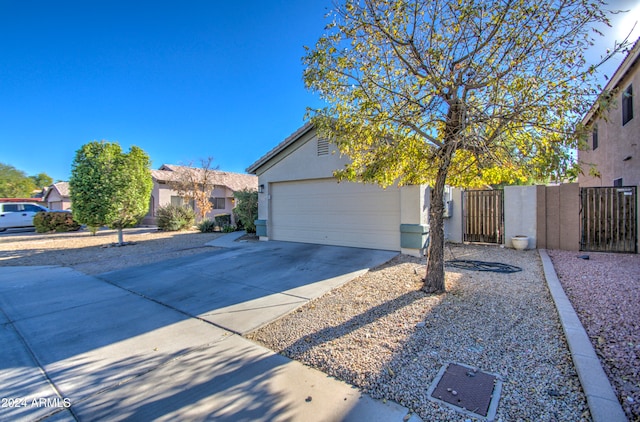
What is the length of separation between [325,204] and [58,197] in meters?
34.1

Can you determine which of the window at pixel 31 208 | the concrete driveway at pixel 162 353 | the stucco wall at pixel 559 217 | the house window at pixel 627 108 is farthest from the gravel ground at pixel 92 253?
the house window at pixel 627 108

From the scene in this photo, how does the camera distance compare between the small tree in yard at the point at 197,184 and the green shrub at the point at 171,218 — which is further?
the small tree in yard at the point at 197,184

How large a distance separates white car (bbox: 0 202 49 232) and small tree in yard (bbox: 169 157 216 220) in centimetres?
866

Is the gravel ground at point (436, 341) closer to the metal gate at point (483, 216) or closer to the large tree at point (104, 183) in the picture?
the metal gate at point (483, 216)

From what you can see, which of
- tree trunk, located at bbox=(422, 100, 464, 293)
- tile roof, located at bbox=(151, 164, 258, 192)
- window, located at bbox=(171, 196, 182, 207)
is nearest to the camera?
tree trunk, located at bbox=(422, 100, 464, 293)

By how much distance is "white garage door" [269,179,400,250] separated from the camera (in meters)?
8.98

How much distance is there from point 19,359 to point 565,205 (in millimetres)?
12431

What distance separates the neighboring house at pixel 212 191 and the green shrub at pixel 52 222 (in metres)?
5.21

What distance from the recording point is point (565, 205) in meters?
8.91

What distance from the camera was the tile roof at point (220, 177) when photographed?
24.0m

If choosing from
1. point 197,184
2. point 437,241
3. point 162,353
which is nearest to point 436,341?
point 437,241

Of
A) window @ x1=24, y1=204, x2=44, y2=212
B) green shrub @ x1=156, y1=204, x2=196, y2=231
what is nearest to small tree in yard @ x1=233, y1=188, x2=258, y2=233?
green shrub @ x1=156, y1=204, x2=196, y2=231

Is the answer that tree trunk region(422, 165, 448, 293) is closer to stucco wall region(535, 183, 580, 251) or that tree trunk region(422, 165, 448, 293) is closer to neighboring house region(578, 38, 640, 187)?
neighboring house region(578, 38, 640, 187)

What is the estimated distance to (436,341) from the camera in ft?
11.3
